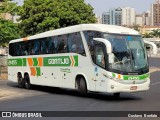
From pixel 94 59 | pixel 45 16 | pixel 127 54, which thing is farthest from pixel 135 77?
pixel 45 16

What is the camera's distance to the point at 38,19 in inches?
1832

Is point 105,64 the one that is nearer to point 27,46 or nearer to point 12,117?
point 12,117

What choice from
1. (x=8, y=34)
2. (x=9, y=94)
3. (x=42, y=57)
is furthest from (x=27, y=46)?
(x=8, y=34)

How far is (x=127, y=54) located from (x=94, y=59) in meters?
1.50

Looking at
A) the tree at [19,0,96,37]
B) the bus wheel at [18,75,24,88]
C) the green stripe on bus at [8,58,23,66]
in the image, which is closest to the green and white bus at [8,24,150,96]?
the bus wheel at [18,75,24,88]

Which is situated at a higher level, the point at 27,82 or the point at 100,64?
the point at 100,64

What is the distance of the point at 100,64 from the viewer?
58.1 feet

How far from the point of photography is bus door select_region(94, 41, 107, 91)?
17.4m

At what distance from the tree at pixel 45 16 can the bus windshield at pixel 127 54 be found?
90.0 ft

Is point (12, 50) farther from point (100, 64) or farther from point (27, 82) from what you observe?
point (100, 64)

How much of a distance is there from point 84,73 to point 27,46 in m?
6.88

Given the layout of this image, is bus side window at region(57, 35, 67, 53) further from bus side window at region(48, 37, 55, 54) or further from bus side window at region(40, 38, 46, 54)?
bus side window at region(40, 38, 46, 54)

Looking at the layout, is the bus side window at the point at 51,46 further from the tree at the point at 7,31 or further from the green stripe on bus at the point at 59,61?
the tree at the point at 7,31

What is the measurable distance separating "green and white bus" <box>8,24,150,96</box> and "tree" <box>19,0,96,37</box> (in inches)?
878
